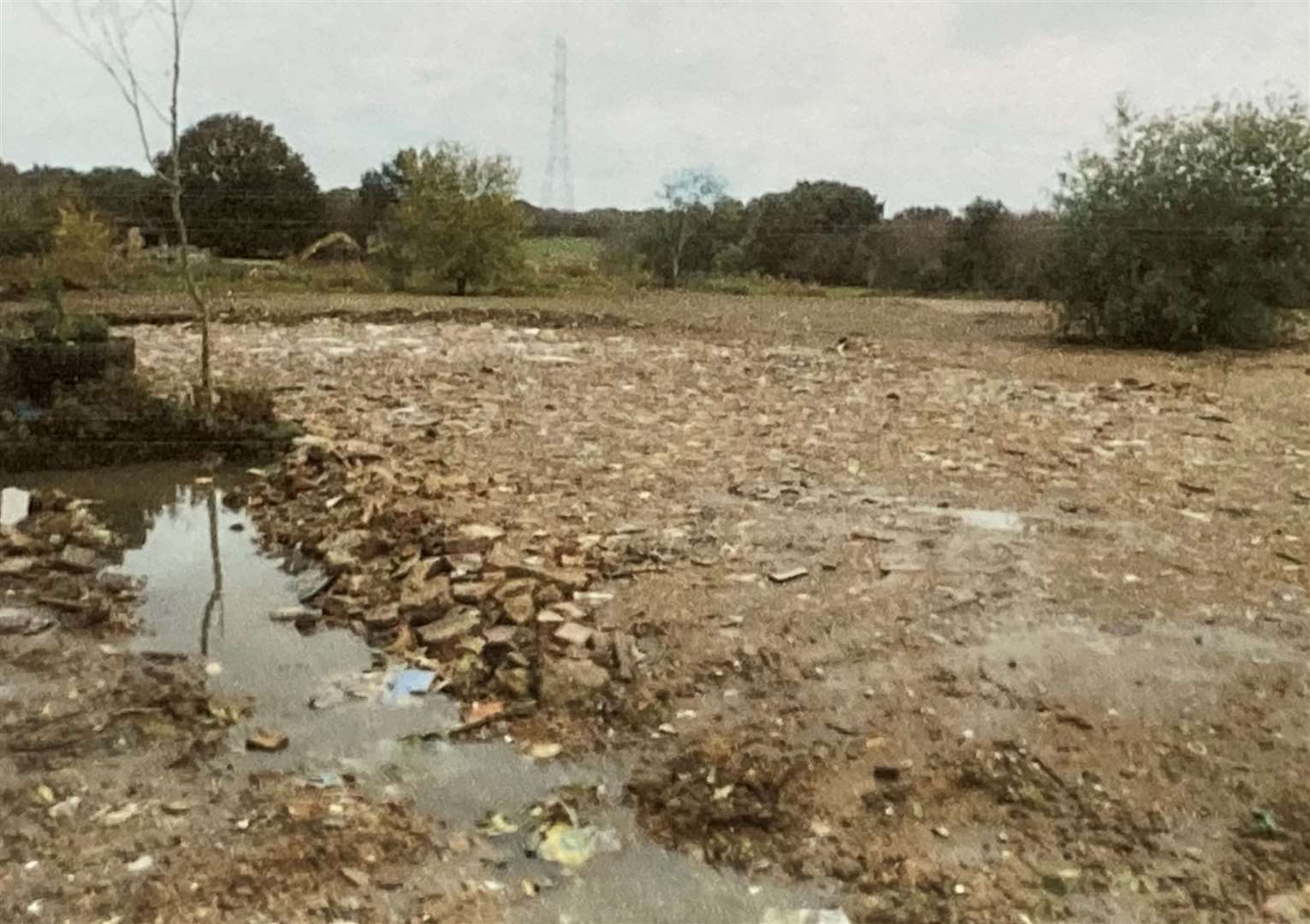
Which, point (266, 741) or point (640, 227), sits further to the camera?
point (640, 227)

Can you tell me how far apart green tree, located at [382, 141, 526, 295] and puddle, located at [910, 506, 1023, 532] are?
14.1 meters

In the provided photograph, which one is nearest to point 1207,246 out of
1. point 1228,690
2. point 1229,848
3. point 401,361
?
point 401,361

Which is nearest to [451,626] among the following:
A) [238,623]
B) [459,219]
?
[238,623]

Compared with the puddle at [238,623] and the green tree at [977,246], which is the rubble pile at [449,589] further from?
the green tree at [977,246]

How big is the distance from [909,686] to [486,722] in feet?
4.45

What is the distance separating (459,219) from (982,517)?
14374 millimetres

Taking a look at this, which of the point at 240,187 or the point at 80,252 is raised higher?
the point at 240,187

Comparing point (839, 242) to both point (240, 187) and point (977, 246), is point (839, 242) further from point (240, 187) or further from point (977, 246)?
point (240, 187)

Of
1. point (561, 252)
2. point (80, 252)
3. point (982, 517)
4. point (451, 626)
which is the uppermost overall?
point (561, 252)

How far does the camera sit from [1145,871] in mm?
2992

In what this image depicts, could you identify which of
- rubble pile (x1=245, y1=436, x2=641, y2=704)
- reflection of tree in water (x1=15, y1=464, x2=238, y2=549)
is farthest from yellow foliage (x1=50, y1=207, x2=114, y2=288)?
rubble pile (x1=245, y1=436, x2=641, y2=704)

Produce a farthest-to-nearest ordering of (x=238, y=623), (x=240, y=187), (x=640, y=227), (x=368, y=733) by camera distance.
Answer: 1. (x=640, y=227)
2. (x=240, y=187)
3. (x=238, y=623)
4. (x=368, y=733)

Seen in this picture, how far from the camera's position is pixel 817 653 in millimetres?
4340

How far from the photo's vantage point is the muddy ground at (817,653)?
304cm
